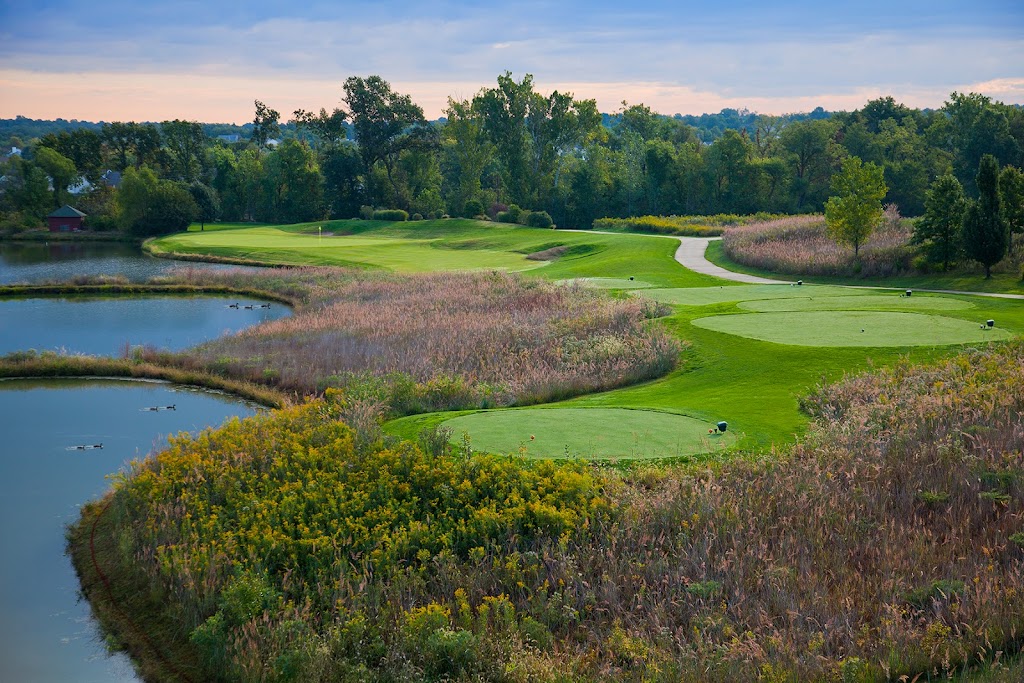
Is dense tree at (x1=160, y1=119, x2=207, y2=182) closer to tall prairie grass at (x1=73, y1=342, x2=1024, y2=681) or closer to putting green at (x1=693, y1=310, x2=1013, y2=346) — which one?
putting green at (x1=693, y1=310, x2=1013, y2=346)

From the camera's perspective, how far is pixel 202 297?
37250 mm

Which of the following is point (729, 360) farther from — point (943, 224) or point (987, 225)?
point (943, 224)

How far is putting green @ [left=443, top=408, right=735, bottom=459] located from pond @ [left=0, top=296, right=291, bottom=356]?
15.1m

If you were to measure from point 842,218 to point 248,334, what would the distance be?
21.3 meters

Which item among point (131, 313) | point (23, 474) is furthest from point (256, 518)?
point (131, 313)

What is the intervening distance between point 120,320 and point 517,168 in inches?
1977

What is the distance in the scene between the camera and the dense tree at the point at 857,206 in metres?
30.7

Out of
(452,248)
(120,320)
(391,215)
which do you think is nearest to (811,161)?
(391,215)

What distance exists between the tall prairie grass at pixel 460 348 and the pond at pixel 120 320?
3.64 metres

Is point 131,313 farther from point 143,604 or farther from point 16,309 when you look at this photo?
point 143,604

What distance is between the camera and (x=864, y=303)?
73.8 feet

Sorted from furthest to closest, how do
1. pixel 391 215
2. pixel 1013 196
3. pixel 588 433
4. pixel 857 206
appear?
pixel 391 215
pixel 857 206
pixel 1013 196
pixel 588 433

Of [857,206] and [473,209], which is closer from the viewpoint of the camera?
[857,206]

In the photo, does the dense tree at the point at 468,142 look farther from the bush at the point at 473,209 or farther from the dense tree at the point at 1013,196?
the dense tree at the point at 1013,196
